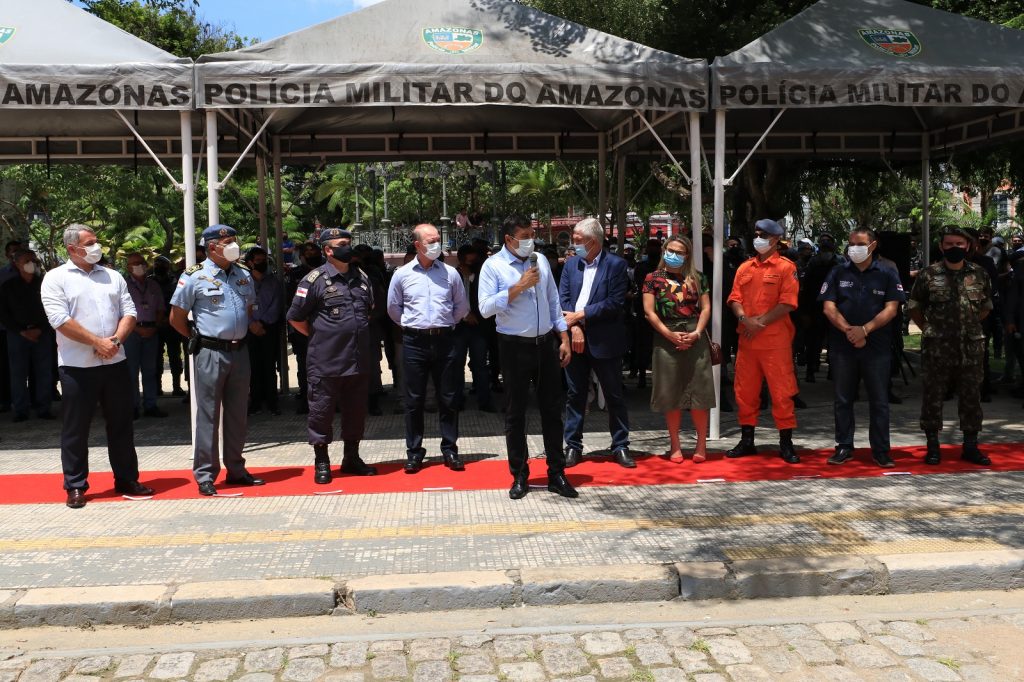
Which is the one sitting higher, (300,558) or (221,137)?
(221,137)

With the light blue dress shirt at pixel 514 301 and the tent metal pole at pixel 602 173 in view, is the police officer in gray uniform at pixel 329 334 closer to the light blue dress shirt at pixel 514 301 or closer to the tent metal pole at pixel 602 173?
the light blue dress shirt at pixel 514 301

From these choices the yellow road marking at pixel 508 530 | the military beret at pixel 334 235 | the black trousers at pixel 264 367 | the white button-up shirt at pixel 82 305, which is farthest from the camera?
the black trousers at pixel 264 367

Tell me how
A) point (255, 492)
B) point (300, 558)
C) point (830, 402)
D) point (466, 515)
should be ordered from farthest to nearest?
1. point (830, 402)
2. point (255, 492)
3. point (466, 515)
4. point (300, 558)

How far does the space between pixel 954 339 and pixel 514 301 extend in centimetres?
364

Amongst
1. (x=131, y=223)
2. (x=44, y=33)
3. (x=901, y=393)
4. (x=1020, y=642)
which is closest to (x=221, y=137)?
(x=44, y=33)

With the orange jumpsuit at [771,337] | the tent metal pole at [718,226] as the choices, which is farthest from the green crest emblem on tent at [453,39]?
the orange jumpsuit at [771,337]

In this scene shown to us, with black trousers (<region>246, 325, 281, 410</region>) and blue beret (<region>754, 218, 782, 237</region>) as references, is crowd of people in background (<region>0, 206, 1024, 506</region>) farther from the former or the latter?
black trousers (<region>246, 325, 281, 410</region>)

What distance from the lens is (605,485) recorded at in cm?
735

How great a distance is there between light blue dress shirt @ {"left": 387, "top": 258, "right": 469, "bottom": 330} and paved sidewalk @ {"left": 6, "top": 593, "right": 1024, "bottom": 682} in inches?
126

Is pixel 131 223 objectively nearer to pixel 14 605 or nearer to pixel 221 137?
pixel 221 137

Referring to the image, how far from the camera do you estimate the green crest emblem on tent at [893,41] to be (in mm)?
9016

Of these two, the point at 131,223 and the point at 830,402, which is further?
the point at 131,223

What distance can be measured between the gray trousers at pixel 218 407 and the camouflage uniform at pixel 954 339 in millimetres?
5396

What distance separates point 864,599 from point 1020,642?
810 millimetres
